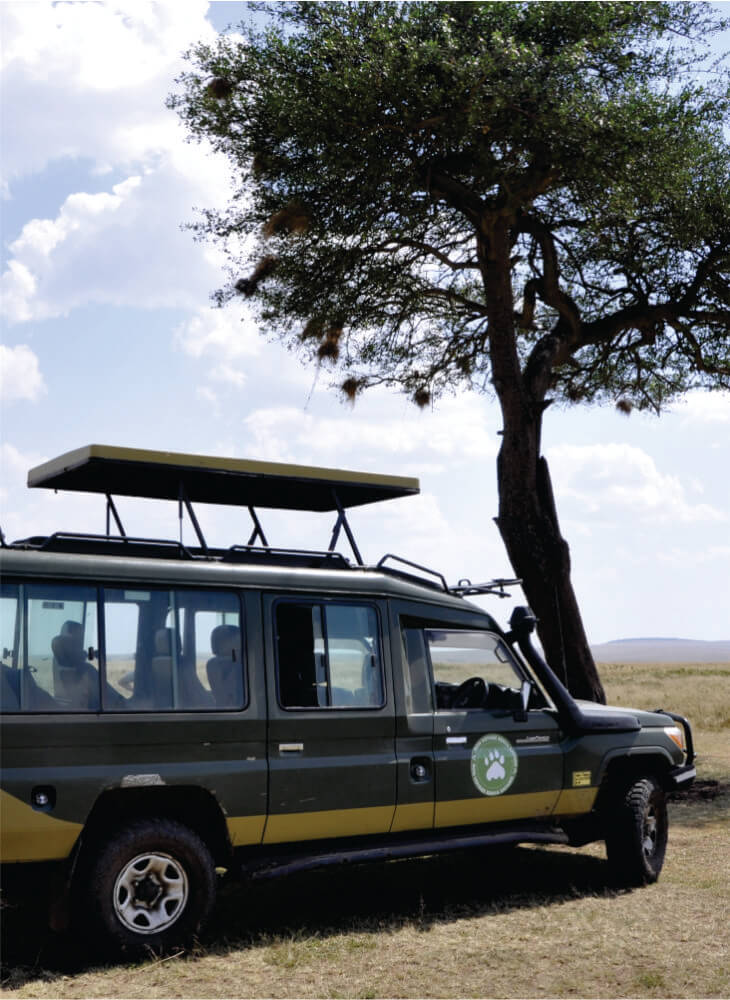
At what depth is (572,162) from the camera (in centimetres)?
1561

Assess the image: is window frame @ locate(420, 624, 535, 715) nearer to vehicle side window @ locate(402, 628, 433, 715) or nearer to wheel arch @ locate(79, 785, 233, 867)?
vehicle side window @ locate(402, 628, 433, 715)

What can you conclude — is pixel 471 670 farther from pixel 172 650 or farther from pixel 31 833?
pixel 31 833

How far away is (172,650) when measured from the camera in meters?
7.00

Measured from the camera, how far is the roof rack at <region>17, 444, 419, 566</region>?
24.0 feet

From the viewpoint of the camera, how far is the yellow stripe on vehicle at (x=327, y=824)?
7.16 metres

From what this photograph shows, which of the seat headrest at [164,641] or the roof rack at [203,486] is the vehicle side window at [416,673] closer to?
the roof rack at [203,486]

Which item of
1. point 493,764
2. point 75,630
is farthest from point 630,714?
point 75,630

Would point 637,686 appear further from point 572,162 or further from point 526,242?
point 572,162

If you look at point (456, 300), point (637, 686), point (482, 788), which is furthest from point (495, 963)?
point (637, 686)

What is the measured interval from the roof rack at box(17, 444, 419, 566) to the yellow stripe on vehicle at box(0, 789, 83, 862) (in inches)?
59.9

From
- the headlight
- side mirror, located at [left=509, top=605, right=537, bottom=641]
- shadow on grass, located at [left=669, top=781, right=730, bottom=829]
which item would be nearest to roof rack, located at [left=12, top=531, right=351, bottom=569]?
side mirror, located at [left=509, top=605, right=537, bottom=641]

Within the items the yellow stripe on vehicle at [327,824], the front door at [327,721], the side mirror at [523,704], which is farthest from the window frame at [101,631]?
the side mirror at [523,704]

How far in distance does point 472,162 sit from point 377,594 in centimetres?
993

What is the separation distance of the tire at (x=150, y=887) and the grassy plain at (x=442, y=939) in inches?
7.4
